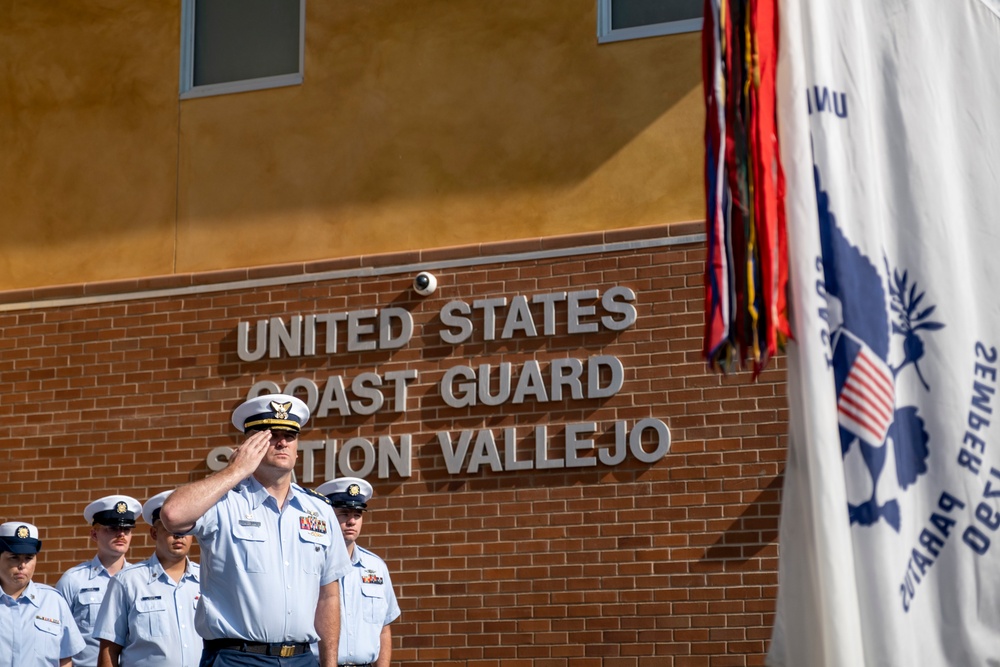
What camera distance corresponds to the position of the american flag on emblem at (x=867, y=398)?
2.92 meters

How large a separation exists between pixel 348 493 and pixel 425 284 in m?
1.99

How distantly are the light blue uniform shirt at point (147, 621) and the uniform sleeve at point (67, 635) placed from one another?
1.11 meters

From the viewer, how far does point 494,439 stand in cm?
1000

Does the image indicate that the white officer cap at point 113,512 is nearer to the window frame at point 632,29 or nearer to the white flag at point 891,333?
the window frame at point 632,29

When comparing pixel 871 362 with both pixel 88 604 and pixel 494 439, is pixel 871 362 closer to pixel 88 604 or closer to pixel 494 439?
pixel 494 439

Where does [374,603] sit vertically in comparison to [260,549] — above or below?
below

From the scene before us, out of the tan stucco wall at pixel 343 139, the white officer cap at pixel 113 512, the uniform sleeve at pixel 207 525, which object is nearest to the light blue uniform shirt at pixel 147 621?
the uniform sleeve at pixel 207 525

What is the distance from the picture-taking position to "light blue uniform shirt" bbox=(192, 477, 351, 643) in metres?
5.95

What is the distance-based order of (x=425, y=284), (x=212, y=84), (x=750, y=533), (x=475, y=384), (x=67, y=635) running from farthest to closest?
1. (x=212, y=84)
2. (x=425, y=284)
3. (x=475, y=384)
4. (x=750, y=533)
5. (x=67, y=635)

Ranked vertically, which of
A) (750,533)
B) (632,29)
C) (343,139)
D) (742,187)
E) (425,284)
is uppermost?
(632,29)

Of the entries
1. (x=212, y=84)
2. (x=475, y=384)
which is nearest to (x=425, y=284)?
(x=475, y=384)

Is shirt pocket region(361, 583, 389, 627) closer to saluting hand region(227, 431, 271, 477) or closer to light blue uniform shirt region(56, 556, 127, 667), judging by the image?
light blue uniform shirt region(56, 556, 127, 667)

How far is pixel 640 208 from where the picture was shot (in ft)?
33.3

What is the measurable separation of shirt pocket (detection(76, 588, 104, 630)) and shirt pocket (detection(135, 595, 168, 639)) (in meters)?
1.82
